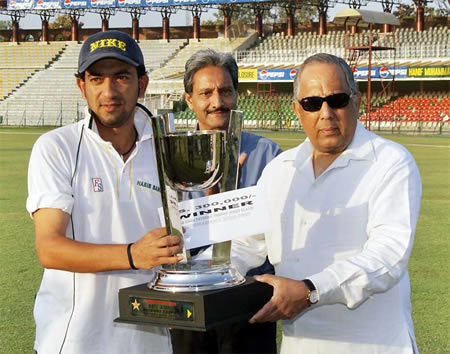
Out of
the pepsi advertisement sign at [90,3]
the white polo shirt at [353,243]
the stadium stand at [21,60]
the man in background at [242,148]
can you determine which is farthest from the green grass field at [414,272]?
the stadium stand at [21,60]

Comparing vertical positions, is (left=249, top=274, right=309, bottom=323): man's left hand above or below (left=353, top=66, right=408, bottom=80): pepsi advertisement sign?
above

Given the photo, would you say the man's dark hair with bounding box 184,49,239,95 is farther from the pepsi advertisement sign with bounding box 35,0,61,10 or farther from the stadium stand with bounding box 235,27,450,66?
the pepsi advertisement sign with bounding box 35,0,61,10

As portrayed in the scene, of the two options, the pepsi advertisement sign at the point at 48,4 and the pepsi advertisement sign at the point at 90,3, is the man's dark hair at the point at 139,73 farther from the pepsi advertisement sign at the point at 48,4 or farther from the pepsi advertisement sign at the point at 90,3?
the pepsi advertisement sign at the point at 48,4

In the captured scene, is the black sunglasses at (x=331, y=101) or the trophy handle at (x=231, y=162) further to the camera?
the black sunglasses at (x=331, y=101)

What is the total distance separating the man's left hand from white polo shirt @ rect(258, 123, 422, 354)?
0.06 m

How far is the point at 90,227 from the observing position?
93.3 inches

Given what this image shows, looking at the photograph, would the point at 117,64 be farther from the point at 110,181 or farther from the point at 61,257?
the point at 61,257

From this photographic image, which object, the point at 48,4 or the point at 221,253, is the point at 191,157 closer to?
the point at 221,253

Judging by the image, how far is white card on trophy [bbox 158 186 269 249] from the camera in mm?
2107

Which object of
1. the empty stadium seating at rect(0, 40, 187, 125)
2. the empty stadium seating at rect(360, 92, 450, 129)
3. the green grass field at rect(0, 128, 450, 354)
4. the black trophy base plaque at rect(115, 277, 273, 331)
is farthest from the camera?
the empty stadium seating at rect(0, 40, 187, 125)

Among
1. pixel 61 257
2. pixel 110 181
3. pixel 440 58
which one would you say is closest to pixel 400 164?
pixel 110 181

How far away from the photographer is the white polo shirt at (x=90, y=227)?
7.72 ft

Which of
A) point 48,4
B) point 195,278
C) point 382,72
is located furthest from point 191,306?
point 48,4

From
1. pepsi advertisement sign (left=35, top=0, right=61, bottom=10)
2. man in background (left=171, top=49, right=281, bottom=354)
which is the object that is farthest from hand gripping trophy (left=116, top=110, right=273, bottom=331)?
pepsi advertisement sign (left=35, top=0, right=61, bottom=10)
